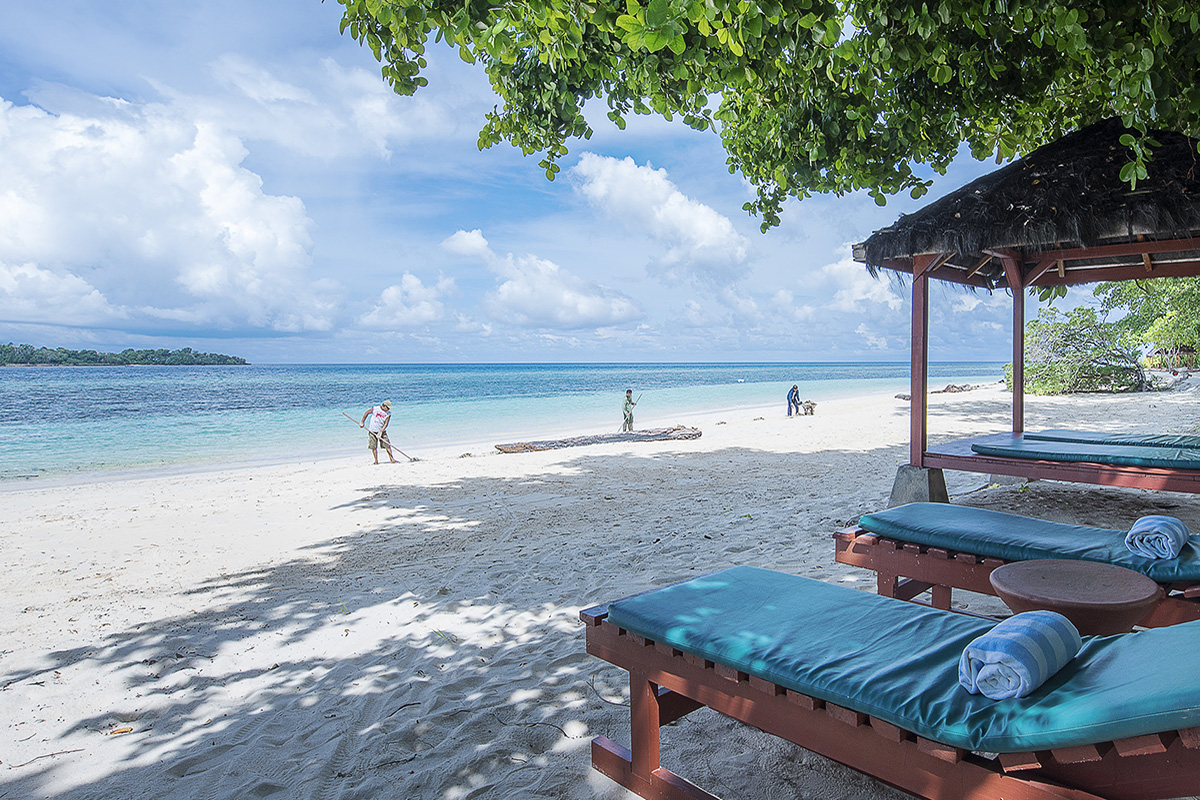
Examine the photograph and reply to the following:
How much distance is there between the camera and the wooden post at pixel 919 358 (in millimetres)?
5164

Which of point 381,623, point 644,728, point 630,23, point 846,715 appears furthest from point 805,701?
point 381,623

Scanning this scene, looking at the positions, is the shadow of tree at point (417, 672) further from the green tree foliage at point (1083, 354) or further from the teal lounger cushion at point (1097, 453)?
the green tree foliage at point (1083, 354)

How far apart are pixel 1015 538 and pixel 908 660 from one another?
1467mm

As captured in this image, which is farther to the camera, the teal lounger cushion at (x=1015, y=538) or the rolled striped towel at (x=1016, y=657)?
the teal lounger cushion at (x=1015, y=538)

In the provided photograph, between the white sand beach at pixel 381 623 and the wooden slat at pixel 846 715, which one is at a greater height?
the wooden slat at pixel 846 715

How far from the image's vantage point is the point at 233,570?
446 cm

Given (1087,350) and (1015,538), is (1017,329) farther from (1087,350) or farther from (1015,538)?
(1087,350)

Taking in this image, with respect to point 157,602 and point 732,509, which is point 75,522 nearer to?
point 157,602

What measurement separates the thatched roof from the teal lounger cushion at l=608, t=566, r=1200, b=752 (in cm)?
345

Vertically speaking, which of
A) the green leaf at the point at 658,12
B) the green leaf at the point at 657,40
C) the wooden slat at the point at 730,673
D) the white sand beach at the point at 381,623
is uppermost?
the green leaf at the point at 658,12

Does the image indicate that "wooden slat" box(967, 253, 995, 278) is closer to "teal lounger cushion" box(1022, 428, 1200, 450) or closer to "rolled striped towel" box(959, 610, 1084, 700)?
"teal lounger cushion" box(1022, 428, 1200, 450)

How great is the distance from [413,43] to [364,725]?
118 inches

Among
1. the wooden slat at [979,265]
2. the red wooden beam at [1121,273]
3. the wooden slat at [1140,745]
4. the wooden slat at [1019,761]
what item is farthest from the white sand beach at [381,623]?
the red wooden beam at [1121,273]

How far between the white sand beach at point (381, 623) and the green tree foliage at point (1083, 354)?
14345mm
